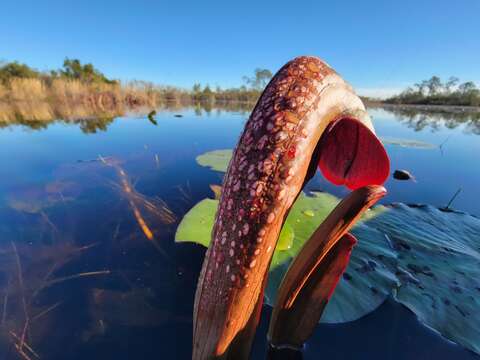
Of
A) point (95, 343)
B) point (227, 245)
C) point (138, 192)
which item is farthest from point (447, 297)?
point (138, 192)

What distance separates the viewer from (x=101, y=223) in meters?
2.08

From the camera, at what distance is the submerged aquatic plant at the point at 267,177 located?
1.83 ft

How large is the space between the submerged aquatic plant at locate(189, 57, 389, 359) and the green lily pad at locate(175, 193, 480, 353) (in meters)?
0.80

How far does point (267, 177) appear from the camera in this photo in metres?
0.56

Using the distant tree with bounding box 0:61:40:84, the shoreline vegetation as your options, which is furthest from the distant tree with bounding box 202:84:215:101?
the distant tree with bounding box 0:61:40:84

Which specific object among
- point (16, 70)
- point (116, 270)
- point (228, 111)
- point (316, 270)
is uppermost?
point (16, 70)

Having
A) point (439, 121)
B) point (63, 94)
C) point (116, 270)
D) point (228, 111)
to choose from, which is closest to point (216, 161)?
point (116, 270)

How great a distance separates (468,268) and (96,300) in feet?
8.76

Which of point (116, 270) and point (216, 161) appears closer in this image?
point (116, 270)

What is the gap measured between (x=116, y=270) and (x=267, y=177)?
5.12 feet

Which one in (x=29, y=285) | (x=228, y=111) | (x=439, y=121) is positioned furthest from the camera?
(x=228, y=111)

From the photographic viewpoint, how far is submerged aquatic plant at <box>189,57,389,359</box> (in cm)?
56

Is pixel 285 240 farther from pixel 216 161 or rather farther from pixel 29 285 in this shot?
pixel 216 161

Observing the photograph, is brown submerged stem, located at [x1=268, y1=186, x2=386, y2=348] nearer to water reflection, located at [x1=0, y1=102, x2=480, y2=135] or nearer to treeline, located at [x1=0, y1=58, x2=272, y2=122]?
water reflection, located at [x1=0, y1=102, x2=480, y2=135]
